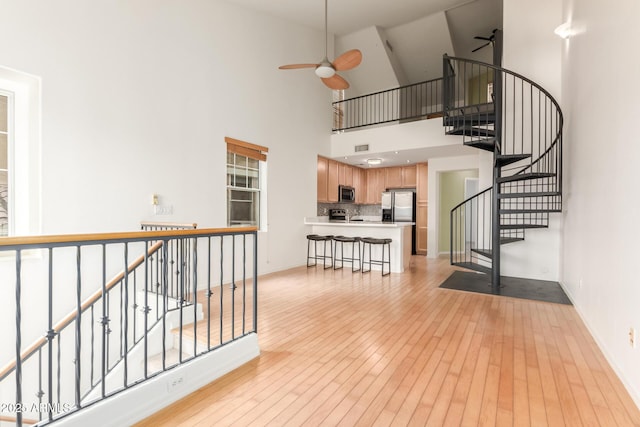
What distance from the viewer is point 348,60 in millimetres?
4211

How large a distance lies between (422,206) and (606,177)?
5.60m

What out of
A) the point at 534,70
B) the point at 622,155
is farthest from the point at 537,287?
the point at 534,70

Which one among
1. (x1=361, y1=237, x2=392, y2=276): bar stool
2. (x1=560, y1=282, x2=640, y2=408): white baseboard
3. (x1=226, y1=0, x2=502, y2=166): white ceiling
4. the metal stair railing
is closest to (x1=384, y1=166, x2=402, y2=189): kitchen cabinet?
(x1=226, y1=0, x2=502, y2=166): white ceiling

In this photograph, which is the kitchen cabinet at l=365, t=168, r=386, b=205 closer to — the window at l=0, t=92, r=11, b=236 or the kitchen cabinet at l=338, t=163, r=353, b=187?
the kitchen cabinet at l=338, t=163, r=353, b=187

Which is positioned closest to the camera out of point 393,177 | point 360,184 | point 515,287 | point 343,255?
point 515,287

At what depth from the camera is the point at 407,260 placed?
6422 mm

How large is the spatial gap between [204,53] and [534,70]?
17.1 feet

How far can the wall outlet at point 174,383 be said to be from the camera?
1.87m

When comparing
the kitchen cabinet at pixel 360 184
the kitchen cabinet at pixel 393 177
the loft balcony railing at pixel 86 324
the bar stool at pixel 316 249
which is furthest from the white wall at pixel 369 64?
the loft balcony railing at pixel 86 324

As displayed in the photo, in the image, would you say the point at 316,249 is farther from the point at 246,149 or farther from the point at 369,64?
the point at 369,64

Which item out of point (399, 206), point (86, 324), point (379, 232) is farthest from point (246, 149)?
point (399, 206)

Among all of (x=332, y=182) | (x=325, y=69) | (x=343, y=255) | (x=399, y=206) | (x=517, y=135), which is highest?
(x=325, y=69)

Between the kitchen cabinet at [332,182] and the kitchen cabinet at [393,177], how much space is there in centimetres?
179

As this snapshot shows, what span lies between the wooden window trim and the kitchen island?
1.77m
